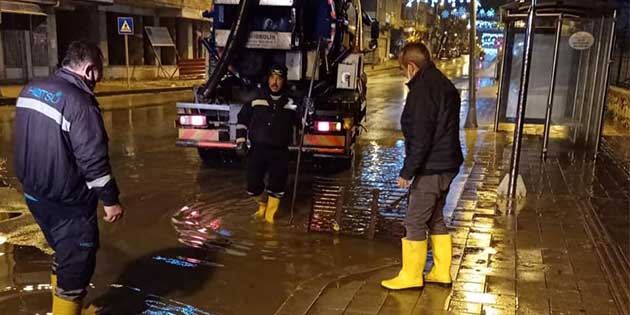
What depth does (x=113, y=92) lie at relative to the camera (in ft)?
67.7

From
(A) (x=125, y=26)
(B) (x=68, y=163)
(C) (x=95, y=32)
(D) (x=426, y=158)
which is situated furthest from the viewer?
(C) (x=95, y=32)

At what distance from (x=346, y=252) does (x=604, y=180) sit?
4835 millimetres

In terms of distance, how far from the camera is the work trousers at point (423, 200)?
4.50 meters

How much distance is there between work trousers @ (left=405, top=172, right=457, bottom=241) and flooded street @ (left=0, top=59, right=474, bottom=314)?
80 cm

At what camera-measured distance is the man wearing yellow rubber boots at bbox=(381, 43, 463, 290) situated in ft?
14.1

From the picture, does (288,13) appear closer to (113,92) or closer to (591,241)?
(591,241)

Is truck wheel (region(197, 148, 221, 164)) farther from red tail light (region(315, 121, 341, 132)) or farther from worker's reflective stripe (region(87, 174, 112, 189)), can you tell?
worker's reflective stripe (region(87, 174, 112, 189))

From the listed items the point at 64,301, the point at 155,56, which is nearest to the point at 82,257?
the point at 64,301

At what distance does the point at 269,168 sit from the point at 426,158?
7.88 feet

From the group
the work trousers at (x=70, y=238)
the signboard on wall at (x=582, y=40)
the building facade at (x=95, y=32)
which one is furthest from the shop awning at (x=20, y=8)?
the work trousers at (x=70, y=238)

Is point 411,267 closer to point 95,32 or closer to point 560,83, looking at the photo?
point 560,83

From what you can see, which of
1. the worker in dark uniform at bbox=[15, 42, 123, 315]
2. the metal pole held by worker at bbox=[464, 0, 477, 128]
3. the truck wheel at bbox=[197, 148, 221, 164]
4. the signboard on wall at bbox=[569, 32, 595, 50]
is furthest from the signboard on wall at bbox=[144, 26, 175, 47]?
the worker in dark uniform at bbox=[15, 42, 123, 315]

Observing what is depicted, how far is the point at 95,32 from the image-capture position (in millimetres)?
24047

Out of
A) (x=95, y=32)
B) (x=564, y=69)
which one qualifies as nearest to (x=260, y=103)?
(x=564, y=69)
